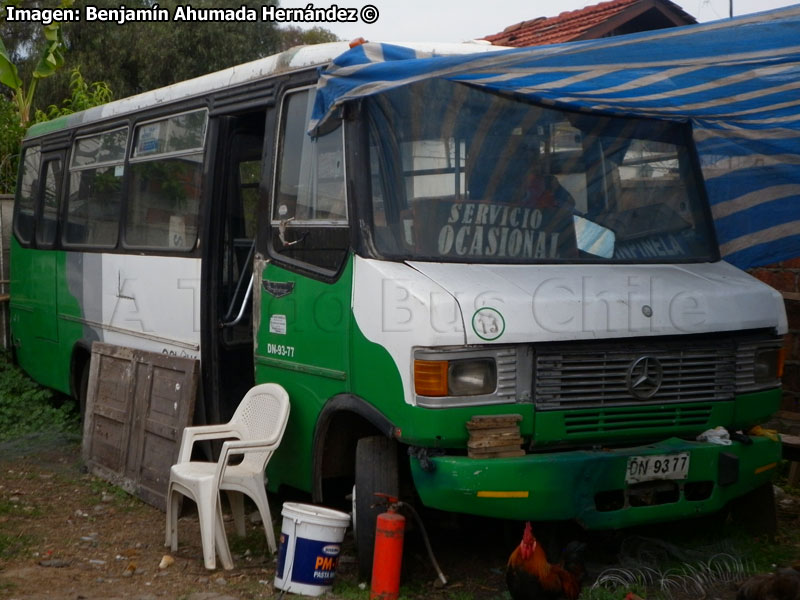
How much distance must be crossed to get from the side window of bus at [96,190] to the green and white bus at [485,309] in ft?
5.50

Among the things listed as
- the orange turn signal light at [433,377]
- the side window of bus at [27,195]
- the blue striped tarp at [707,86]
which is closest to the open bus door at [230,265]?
the blue striped tarp at [707,86]

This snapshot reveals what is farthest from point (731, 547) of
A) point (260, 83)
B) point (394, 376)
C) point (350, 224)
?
point (260, 83)

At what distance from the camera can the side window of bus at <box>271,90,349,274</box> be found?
5.28 meters

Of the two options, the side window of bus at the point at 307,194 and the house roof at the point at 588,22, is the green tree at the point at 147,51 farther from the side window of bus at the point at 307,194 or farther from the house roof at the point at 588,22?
the side window of bus at the point at 307,194

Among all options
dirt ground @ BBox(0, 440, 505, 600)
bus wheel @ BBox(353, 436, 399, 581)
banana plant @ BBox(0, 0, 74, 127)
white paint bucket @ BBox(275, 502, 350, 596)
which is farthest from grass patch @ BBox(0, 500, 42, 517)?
banana plant @ BBox(0, 0, 74, 127)

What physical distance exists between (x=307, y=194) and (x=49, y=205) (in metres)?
4.59

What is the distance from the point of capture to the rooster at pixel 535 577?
14.9 ft

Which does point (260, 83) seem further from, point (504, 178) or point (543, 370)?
→ point (543, 370)

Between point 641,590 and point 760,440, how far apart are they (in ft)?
3.38

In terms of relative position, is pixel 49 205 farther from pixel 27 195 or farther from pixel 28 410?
pixel 28 410

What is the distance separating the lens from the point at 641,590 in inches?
194

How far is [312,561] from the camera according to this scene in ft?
16.3

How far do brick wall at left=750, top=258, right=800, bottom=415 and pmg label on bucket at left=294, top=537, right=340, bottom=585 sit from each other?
3.91 m

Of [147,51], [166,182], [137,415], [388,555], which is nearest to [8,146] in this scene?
[166,182]
